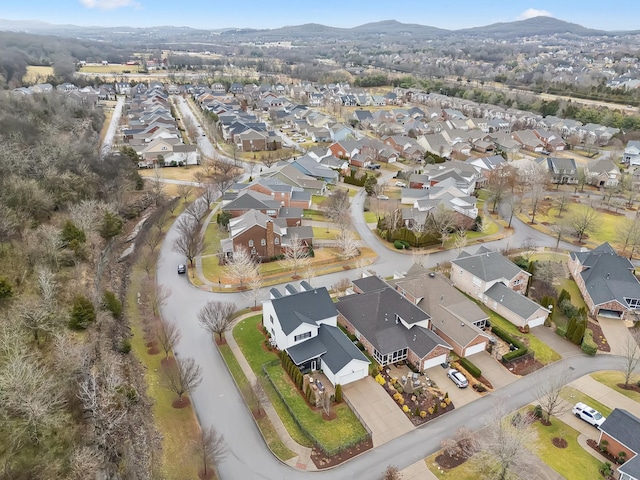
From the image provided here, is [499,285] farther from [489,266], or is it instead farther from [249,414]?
[249,414]

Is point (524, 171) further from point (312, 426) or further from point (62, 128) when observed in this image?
point (62, 128)

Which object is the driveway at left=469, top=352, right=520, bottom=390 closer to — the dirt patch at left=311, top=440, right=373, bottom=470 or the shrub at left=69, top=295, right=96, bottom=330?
the dirt patch at left=311, top=440, right=373, bottom=470

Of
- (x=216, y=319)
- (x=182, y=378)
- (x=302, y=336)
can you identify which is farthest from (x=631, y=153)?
(x=182, y=378)

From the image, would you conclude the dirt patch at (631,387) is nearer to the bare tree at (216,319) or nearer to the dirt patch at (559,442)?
the dirt patch at (559,442)

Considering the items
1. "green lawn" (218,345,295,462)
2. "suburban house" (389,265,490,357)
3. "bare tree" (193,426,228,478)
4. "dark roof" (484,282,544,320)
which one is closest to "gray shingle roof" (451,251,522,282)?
"dark roof" (484,282,544,320)

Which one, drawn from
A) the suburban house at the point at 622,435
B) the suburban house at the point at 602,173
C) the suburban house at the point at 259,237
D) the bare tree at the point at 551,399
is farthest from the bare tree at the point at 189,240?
the suburban house at the point at 602,173

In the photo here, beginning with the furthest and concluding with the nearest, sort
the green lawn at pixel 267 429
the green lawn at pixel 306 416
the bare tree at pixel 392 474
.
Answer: the green lawn at pixel 306 416, the green lawn at pixel 267 429, the bare tree at pixel 392 474
